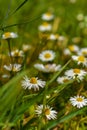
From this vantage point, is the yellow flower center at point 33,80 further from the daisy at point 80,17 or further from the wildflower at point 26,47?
the daisy at point 80,17

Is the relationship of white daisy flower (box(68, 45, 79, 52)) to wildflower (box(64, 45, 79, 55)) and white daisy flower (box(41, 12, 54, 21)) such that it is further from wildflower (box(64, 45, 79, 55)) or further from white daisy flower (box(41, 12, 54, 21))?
white daisy flower (box(41, 12, 54, 21))

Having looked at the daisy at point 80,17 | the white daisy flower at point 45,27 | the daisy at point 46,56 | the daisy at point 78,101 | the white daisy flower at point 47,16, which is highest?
the white daisy flower at point 47,16

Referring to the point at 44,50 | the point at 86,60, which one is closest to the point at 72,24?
the point at 44,50

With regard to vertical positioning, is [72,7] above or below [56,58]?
above

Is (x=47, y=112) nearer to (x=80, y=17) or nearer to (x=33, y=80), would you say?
(x=33, y=80)

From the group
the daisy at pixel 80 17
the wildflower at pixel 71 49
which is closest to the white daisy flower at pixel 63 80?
the wildflower at pixel 71 49

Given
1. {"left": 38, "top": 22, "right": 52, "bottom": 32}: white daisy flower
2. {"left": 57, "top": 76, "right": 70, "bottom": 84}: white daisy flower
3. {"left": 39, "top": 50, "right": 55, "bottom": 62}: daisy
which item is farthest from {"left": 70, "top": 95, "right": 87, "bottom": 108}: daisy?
{"left": 38, "top": 22, "right": 52, "bottom": 32}: white daisy flower

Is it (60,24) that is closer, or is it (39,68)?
(39,68)

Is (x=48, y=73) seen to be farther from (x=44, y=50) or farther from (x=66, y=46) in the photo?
(x=66, y=46)
